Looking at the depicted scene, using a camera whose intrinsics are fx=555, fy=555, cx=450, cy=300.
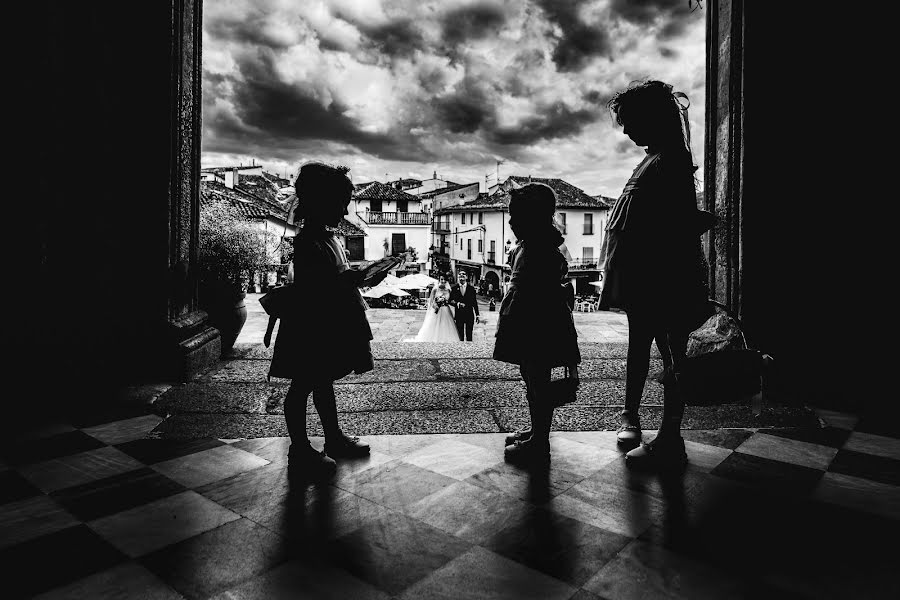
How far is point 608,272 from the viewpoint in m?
2.40

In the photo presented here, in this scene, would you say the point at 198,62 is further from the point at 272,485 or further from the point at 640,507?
the point at 640,507

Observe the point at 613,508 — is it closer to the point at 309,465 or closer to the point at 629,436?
the point at 629,436

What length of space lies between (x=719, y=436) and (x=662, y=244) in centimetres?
104

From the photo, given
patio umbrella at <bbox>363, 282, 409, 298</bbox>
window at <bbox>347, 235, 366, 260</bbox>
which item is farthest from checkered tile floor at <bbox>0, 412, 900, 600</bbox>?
window at <bbox>347, 235, 366, 260</bbox>

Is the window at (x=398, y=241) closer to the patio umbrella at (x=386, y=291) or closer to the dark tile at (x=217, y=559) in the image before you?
the patio umbrella at (x=386, y=291)

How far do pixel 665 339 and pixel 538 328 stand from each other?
58 centimetres
